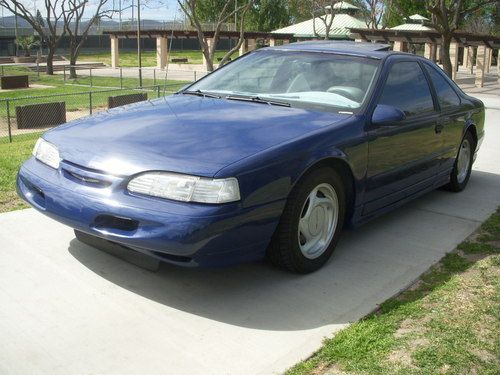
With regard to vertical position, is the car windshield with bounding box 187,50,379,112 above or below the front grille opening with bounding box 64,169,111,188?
above

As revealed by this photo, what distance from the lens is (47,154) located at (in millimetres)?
3910

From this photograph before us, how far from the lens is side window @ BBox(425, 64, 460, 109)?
18.0 ft

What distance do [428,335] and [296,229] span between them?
100 centimetres

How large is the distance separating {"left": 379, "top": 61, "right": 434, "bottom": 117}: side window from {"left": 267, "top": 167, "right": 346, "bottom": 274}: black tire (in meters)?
0.93

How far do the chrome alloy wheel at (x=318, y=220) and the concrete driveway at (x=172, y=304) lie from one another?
0.19 metres

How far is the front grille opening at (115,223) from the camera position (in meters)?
3.28

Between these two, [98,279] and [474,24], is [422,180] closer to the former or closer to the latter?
[98,279]

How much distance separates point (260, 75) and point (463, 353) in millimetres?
2768

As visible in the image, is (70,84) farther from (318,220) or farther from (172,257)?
(172,257)

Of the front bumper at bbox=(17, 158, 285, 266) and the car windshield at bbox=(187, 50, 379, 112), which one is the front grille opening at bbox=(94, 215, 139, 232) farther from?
the car windshield at bbox=(187, 50, 379, 112)

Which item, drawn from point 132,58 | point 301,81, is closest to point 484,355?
point 301,81

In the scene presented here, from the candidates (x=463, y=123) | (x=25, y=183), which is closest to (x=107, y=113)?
(x=25, y=183)

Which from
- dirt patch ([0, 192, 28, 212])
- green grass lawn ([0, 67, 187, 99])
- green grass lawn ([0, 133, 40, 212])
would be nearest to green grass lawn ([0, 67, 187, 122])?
green grass lawn ([0, 67, 187, 99])

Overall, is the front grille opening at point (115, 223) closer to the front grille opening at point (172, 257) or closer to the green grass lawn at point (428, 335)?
the front grille opening at point (172, 257)
